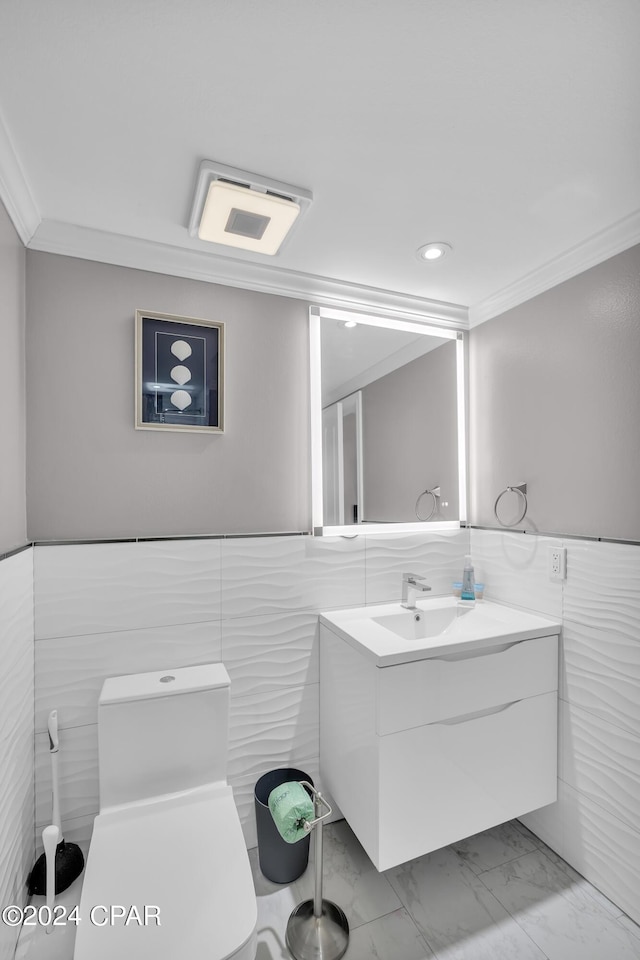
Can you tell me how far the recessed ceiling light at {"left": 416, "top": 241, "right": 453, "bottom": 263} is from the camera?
5.62 feet

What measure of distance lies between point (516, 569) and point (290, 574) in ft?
3.17

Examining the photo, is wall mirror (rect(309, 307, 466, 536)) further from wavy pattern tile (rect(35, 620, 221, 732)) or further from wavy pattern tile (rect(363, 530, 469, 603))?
wavy pattern tile (rect(35, 620, 221, 732))

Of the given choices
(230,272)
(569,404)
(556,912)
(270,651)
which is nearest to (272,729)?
A: (270,651)

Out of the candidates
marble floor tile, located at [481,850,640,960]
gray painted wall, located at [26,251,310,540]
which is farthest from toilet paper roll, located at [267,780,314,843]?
gray painted wall, located at [26,251,310,540]

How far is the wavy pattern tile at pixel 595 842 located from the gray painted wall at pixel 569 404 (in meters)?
0.97

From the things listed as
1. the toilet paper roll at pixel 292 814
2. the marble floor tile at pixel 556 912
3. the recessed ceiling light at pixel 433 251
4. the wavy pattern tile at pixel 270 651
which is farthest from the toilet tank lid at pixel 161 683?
the recessed ceiling light at pixel 433 251

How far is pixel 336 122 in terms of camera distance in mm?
1167

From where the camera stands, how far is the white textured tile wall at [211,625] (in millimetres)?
1596

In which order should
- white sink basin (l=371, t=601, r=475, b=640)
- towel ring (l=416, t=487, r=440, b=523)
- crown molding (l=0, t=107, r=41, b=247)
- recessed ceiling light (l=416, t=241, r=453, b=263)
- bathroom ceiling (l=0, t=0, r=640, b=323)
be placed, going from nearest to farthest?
1. bathroom ceiling (l=0, t=0, r=640, b=323)
2. crown molding (l=0, t=107, r=41, b=247)
3. recessed ceiling light (l=416, t=241, r=453, b=263)
4. white sink basin (l=371, t=601, r=475, b=640)
5. towel ring (l=416, t=487, r=440, b=523)

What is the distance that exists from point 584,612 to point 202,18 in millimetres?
1973

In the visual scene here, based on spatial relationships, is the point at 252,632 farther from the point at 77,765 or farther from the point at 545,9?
the point at 545,9

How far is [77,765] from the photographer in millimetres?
1603

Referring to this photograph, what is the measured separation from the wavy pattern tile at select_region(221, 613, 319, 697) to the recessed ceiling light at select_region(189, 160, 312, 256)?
1375 mm

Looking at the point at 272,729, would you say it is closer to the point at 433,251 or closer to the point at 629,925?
the point at 629,925
